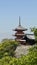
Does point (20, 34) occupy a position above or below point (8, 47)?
above

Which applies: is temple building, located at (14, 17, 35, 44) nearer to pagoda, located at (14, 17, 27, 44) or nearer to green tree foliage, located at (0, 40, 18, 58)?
pagoda, located at (14, 17, 27, 44)

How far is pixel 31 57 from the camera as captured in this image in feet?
36.3

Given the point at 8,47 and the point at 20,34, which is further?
the point at 20,34

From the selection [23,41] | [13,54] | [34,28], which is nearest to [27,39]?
[23,41]

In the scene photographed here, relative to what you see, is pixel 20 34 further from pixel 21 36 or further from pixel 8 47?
pixel 8 47

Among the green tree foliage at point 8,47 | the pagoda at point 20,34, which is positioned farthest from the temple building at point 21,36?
the green tree foliage at point 8,47

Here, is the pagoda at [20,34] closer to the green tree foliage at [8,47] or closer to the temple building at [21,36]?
the temple building at [21,36]

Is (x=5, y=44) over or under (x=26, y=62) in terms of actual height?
under

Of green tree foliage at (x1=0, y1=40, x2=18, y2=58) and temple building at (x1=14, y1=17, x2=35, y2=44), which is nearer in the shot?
green tree foliage at (x1=0, y1=40, x2=18, y2=58)

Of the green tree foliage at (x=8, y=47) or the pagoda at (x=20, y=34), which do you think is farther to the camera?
the pagoda at (x=20, y=34)

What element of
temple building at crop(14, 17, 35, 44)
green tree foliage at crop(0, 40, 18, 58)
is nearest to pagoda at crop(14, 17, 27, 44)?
temple building at crop(14, 17, 35, 44)

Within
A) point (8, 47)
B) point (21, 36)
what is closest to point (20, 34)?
point (21, 36)

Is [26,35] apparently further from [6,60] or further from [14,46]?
[6,60]

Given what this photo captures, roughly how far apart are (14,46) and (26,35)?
5933mm
